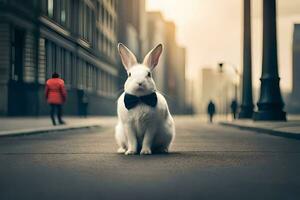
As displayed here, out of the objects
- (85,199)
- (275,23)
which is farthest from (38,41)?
(85,199)

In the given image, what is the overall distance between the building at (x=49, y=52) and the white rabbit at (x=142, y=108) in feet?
→ 92.4

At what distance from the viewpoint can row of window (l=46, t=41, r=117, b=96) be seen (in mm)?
45625

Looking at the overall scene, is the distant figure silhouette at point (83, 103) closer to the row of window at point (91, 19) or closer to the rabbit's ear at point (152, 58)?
the row of window at point (91, 19)

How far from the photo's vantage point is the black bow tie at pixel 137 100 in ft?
29.2

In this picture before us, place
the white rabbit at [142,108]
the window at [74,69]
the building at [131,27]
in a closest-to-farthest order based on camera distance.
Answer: the white rabbit at [142,108]
the window at [74,69]
the building at [131,27]

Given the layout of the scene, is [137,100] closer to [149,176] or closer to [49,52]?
[149,176]

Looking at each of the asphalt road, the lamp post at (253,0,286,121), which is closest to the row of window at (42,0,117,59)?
the lamp post at (253,0,286,121)

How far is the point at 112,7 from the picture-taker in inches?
3125

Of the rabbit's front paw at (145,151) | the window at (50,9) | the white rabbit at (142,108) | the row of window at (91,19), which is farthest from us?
the row of window at (91,19)

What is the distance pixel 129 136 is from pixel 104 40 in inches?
2488

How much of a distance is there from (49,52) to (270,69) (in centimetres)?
2299

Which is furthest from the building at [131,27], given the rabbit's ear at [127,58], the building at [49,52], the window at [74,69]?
the rabbit's ear at [127,58]

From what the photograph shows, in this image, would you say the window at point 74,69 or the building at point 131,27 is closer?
the window at point 74,69

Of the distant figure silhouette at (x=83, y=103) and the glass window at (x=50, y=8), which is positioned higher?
the glass window at (x=50, y=8)
